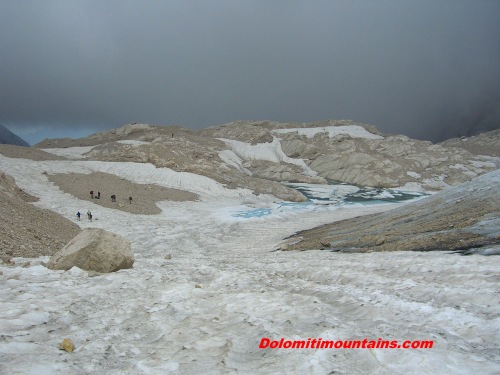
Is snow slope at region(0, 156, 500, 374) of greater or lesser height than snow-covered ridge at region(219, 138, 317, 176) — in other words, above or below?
below

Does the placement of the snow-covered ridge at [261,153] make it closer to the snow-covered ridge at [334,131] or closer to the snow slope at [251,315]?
the snow-covered ridge at [334,131]

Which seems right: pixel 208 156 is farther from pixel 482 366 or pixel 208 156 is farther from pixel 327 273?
pixel 482 366

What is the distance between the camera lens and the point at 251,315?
7203 mm

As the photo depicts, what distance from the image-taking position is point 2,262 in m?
10.4

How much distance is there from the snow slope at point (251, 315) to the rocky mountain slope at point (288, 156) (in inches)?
1616

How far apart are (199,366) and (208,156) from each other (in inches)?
2776

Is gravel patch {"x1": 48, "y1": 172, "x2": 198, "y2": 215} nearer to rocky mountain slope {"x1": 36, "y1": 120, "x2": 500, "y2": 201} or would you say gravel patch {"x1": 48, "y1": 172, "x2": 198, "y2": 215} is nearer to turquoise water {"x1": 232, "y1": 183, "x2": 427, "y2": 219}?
turquoise water {"x1": 232, "y1": 183, "x2": 427, "y2": 219}

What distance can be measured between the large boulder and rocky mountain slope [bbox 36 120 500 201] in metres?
41.3

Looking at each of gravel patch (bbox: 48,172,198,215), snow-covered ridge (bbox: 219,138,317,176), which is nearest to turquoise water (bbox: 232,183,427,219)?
gravel patch (bbox: 48,172,198,215)

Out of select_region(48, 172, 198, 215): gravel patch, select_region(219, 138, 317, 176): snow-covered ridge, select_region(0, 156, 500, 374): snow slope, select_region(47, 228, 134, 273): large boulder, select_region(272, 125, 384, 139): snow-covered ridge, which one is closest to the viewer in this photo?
select_region(0, 156, 500, 374): snow slope

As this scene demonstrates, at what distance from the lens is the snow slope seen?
5000 mm

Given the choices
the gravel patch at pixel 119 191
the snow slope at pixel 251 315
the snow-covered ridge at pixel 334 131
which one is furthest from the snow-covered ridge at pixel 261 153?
the snow slope at pixel 251 315

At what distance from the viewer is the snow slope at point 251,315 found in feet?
16.4

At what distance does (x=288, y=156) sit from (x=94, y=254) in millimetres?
87670
